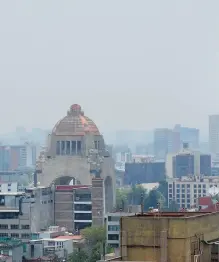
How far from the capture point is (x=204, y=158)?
128250mm

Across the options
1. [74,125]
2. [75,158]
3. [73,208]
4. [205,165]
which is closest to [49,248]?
[73,208]

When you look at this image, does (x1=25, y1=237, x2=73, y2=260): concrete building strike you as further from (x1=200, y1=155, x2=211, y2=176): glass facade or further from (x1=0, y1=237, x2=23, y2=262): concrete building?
(x1=200, y1=155, x2=211, y2=176): glass facade

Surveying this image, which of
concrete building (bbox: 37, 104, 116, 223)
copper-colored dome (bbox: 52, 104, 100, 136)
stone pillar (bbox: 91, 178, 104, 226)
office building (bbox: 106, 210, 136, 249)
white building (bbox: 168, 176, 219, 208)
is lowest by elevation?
office building (bbox: 106, 210, 136, 249)

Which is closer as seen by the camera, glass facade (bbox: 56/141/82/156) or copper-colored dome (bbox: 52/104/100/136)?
glass facade (bbox: 56/141/82/156)

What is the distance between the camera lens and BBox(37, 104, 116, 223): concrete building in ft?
249

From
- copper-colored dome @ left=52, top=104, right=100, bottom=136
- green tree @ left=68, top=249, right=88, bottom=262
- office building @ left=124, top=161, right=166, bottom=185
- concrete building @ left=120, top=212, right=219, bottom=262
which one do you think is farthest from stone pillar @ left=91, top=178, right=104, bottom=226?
office building @ left=124, top=161, right=166, bottom=185

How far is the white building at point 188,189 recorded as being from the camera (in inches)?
3787

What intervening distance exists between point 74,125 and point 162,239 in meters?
65.3

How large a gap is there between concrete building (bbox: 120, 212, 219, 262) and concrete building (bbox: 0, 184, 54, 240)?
46.2 meters

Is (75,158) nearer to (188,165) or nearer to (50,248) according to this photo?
(50,248)

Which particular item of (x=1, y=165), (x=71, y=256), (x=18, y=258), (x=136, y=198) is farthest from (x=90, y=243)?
(x=1, y=165)

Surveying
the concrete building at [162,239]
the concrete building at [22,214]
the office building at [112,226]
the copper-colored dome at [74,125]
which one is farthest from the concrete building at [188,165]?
the concrete building at [162,239]

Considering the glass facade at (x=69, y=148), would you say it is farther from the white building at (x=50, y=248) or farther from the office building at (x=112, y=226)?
the office building at (x=112, y=226)

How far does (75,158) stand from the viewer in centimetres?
7675
